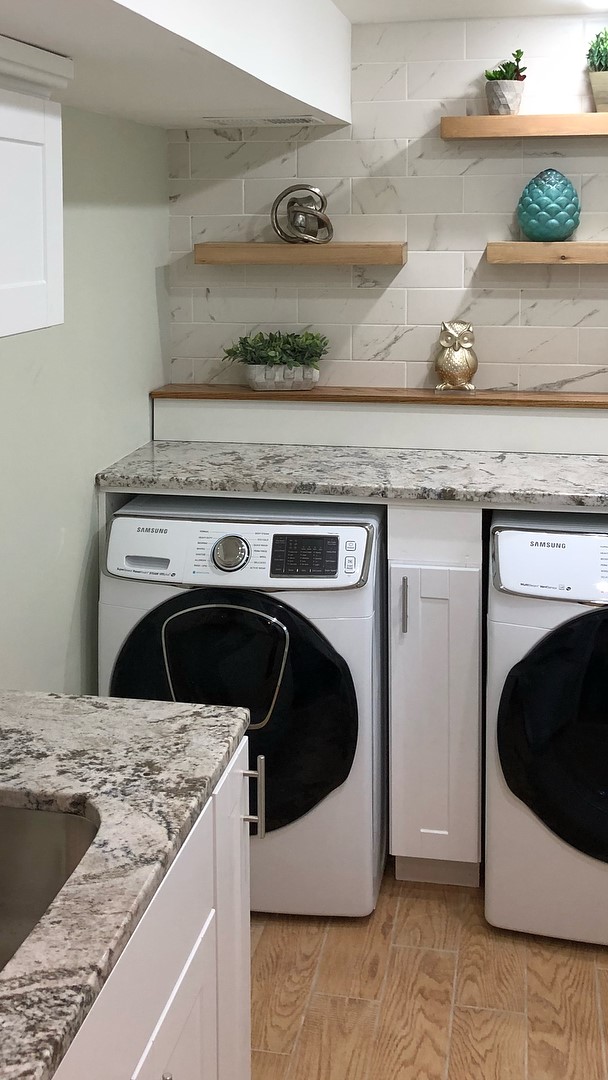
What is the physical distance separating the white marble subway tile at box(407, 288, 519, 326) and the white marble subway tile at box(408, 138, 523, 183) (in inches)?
12.6

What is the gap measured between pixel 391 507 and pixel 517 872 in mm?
894

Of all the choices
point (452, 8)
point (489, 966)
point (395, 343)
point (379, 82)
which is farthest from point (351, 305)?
point (489, 966)

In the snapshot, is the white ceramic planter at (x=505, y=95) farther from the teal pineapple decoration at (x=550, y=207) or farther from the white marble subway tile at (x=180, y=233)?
the white marble subway tile at (x=180, y=233)

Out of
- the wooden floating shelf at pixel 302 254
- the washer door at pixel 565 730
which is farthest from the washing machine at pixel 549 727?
the wooden floating shelf at pixel 302 254

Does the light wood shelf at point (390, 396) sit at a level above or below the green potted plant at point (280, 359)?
below

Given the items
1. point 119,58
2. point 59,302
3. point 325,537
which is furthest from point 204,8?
point 325,537

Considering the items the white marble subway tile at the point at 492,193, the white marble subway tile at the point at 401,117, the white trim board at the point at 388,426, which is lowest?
the white trim board at the point at 388,426

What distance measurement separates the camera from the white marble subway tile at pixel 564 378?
313 centimetres

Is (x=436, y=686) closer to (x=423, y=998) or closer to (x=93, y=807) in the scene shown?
(x=423, y=998)

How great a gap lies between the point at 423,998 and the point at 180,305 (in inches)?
79.2

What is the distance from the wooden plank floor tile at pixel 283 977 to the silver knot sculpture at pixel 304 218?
182cm

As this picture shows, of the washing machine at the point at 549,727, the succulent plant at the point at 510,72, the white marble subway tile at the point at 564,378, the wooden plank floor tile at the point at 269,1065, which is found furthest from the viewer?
the white marble subway tile at the point at 564,378

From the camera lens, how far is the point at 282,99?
244cm

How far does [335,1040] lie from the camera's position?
7.57ft
